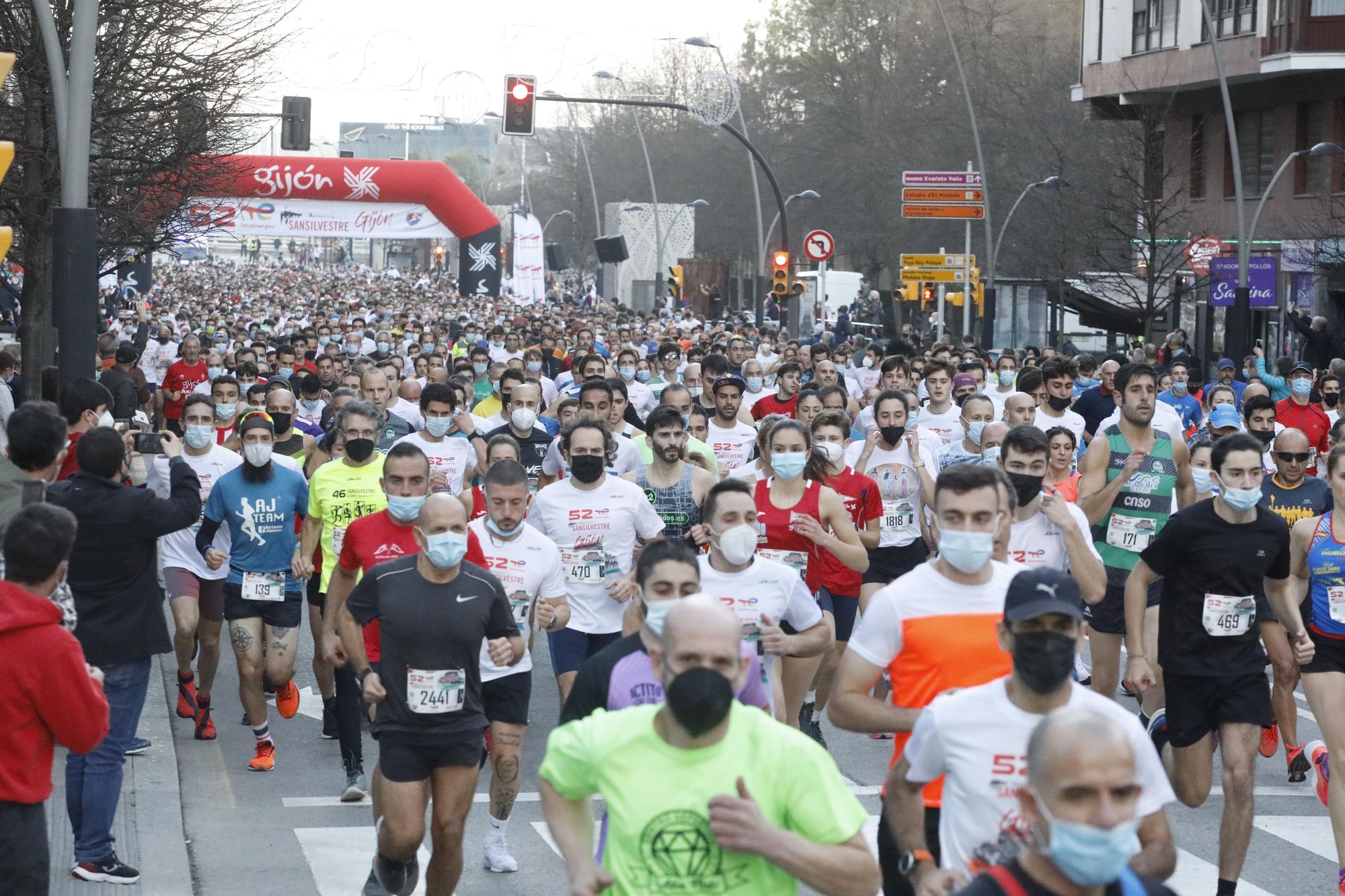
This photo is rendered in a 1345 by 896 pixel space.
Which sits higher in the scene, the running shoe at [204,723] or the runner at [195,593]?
the runner at [195,593]

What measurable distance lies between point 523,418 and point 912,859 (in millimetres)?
7724

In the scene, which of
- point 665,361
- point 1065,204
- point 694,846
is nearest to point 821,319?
point 1065,204

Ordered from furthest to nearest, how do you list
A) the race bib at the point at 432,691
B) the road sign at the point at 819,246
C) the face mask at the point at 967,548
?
the road sign at the point at 819,246
the race bib at the point at 432,691
the face mask at the point at 967,548

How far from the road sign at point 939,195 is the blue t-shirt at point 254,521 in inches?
1007

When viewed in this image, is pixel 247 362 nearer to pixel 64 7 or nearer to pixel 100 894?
pixel 64 7

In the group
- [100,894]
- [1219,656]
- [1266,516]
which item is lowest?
[100,894]

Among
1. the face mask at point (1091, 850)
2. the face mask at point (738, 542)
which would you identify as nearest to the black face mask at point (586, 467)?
the face mask at point (738, 542)

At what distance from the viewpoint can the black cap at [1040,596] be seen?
4484mm

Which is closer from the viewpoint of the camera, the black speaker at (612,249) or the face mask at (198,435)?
the face mask at (198,435)

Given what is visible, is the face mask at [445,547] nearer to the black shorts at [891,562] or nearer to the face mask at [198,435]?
the face mask at [198,435]

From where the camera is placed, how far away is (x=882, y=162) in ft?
190

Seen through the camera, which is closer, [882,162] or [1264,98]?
[1264,98]

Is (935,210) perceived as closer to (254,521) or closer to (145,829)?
(254,521)

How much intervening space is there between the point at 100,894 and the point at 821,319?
41.4m
